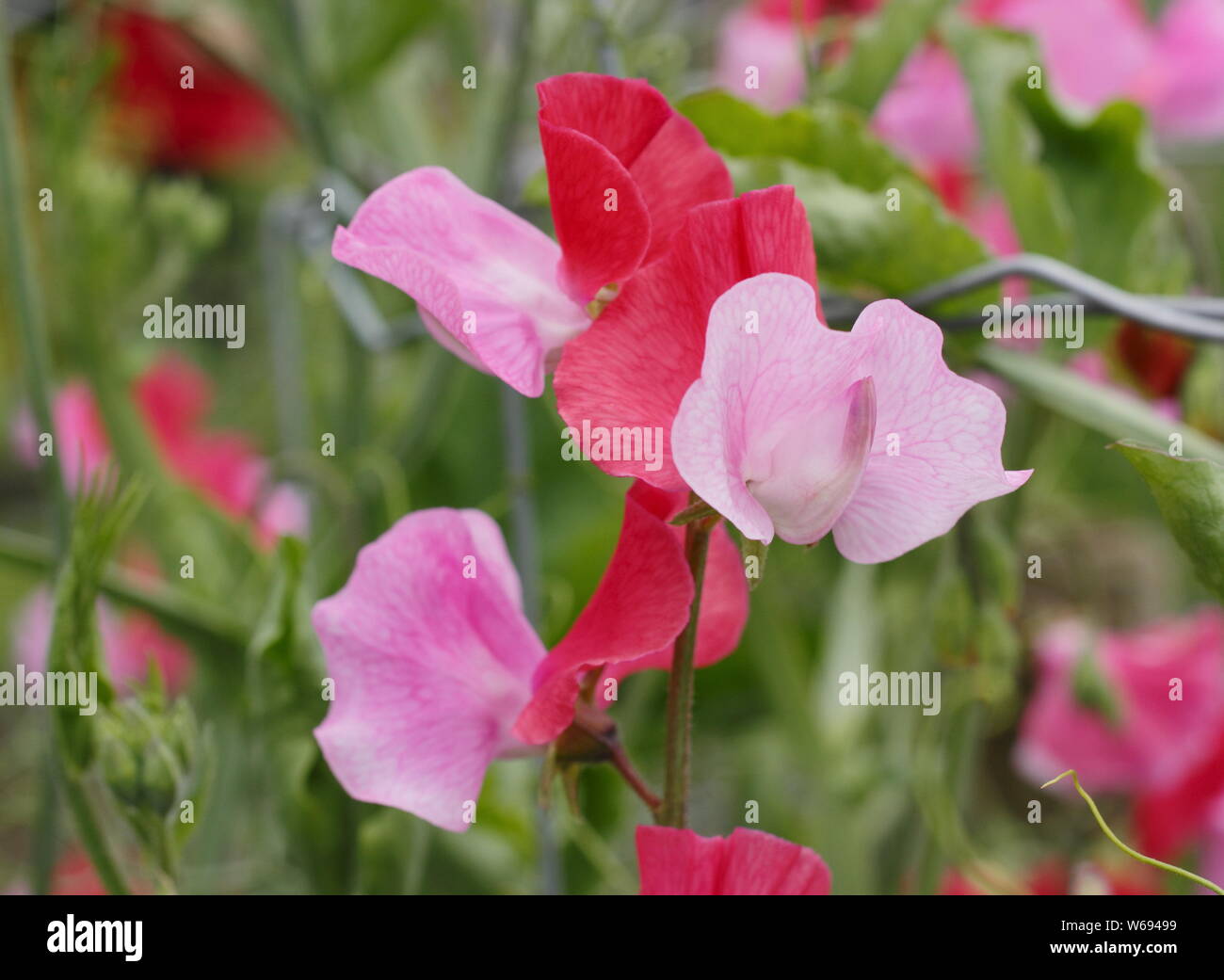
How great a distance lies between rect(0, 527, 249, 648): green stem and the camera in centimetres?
40

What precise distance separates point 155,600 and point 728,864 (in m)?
0.24

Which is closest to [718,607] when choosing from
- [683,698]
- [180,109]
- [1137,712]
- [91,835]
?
[683,698]

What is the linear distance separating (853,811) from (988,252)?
30 cm

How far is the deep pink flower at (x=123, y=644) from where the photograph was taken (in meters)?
0.62

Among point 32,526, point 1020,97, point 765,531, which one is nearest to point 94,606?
point 765,531

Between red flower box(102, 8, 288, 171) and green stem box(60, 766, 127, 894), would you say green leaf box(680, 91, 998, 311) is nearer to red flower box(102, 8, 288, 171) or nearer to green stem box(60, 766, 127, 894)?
green stem box(60, 766, 127, 894)

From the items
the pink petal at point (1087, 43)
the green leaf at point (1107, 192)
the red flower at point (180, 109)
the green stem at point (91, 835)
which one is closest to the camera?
the green stem at point (91, 835)

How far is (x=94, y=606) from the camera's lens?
30cm

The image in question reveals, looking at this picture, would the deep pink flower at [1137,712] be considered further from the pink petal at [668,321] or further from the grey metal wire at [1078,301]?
the pink petal at [668,321]

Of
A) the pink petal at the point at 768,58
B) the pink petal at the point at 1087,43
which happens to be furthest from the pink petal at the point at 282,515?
the pink petal at the point at 1087,43

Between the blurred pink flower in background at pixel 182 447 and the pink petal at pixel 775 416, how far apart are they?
39cm

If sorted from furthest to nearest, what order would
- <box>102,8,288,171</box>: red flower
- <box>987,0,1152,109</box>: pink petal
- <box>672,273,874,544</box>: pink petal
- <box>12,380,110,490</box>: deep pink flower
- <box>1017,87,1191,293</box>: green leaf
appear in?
<box>102,8,288,171</box>: red flower → <box>12,380,110,490</box>: deep pink flower → <box>987,0,1152,109</box>: pink petal → <box>1017,87,1191,293</box>: green leaf → <box>672,273,874,544</box>: pink petal

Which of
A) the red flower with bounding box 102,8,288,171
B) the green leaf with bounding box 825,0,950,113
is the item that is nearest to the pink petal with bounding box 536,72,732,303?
the green leaf with bounding box 825,0,950,113

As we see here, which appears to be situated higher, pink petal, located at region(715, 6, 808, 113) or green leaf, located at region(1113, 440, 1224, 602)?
pink petal, located at region(715, 6, 808, 113)
